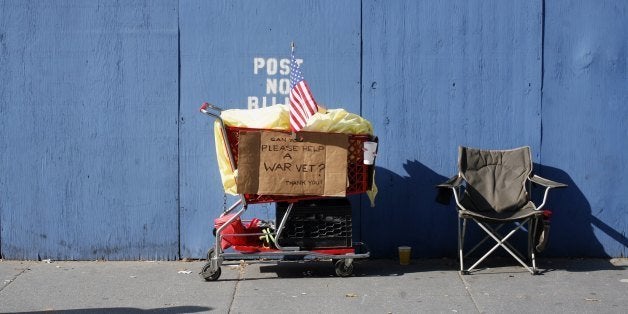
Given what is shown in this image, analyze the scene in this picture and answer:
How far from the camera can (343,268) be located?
7.57 m

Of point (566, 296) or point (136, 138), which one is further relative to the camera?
point (136, 138)

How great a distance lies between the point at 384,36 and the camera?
26.8 feet

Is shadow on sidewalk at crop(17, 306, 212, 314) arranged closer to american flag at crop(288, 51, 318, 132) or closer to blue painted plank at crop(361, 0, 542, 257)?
american flag at crop(288, 51, 318, 132)

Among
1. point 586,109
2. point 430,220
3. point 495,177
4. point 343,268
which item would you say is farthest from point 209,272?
point 586,109

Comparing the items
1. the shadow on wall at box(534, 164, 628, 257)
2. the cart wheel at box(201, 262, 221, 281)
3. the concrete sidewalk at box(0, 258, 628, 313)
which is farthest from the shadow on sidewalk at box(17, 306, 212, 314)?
the shadow on wall at box(534, 164, 628, 257)

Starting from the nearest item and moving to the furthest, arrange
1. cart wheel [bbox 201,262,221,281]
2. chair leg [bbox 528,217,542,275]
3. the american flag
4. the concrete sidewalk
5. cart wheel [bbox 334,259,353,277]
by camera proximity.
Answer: the concrete sidewalk
the american flag
cart wheel [bbox 201,262,221,281]
cart wheel [bbox 334,259,353,277]
chair leg [bbox 528,217,542,275]

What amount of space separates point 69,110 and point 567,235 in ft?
16.7

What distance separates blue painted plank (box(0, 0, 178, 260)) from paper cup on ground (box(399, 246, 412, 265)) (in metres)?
2.24

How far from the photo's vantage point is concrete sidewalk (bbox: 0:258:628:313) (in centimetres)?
670

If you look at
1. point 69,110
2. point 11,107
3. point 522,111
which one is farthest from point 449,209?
point 11,107

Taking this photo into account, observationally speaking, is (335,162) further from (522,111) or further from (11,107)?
(11,107)

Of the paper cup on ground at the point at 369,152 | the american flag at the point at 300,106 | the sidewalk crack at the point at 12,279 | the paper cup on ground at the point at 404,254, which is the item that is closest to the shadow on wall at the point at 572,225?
the paper cup on ground at the point at 404,254

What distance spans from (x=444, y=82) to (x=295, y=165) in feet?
6.25

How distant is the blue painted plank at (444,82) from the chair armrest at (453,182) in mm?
338
